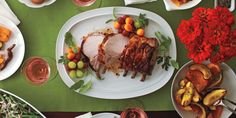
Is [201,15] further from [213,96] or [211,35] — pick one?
[213,96]

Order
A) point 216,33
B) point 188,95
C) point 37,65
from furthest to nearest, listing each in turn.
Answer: point 37,65
point 188,95
point 216,33

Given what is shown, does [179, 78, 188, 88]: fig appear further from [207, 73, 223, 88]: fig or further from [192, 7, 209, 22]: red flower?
[192, 7, 209, 22]: red flower

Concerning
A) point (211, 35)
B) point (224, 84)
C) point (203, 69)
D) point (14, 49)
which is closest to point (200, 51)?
point (211, 35)

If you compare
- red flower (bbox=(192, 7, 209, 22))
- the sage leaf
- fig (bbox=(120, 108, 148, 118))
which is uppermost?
red flower (bbox=(192, 7, 209, 22))

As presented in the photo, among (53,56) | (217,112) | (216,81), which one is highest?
(53,56)

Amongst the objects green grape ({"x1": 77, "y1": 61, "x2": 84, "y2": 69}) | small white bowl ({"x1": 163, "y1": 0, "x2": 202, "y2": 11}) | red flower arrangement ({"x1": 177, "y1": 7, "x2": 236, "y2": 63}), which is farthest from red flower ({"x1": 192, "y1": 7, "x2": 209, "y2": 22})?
green grape ({"x1": 77, "y1": 61, "x2": 84, "y2": 69})

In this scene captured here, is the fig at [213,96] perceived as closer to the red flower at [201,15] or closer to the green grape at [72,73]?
the red flower at [201,15]
